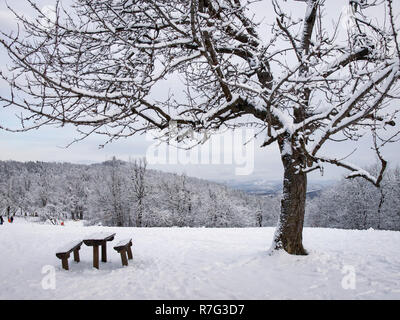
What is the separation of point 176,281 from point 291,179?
303 centimetres

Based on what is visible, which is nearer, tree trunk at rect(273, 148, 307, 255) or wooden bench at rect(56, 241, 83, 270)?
wooden bench at rect(56, 241, 83, 270)

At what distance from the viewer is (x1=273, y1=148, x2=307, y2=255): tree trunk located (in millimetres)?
5223

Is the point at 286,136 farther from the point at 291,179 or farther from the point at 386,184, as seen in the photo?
the point at 386,184

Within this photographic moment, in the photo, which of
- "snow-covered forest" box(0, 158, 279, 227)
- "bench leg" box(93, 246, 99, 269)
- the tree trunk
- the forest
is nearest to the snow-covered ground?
"bench leg" box(93, 246, 99, 269)

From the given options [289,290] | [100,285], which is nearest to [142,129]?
[100,285]

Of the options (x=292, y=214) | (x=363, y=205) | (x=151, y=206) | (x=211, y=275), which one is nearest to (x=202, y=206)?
(x=151, y=206)

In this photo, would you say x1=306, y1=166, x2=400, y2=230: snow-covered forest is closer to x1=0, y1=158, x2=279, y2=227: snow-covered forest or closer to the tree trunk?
x1=0, y1=158, x2=279, y2=227: snow-covered forest

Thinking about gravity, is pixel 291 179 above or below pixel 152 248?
above

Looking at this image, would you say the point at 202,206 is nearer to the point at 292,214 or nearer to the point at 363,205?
the point at 363,205

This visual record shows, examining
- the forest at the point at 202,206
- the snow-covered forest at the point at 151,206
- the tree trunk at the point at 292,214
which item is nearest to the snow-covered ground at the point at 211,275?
the tree trunk at the point at 292,214

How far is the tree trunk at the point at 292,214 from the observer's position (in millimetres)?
5223

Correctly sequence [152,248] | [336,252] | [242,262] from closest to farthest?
[242,262] → [336,252] → [152,248]

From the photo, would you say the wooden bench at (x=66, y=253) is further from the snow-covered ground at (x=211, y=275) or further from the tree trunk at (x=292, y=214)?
the tree trunk at (x=292, y=214)
